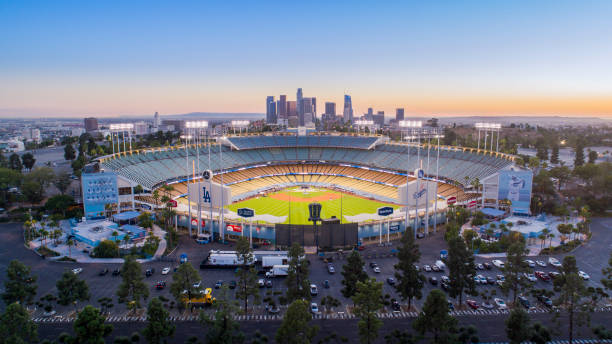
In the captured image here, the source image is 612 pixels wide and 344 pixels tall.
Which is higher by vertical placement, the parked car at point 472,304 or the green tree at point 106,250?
the green tree at point 106,250

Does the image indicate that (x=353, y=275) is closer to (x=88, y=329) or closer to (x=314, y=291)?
(x=314, y=291)

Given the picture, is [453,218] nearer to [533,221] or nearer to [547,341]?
[533,221]

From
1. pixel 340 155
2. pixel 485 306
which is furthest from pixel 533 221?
pixel 340 155

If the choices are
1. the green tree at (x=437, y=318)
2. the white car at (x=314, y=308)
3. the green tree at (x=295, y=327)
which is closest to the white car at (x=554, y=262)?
→ the green tree at (x=437, y=318)

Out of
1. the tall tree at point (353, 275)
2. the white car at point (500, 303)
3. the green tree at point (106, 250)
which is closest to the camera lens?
the tall tree at point (353, 275)

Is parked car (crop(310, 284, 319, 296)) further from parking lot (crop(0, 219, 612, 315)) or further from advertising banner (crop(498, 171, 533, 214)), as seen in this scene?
advertising banner (crop(498, 171, 533, 214))

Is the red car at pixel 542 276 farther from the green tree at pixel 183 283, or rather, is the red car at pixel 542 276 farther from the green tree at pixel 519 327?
the green tree at pixel 183 283

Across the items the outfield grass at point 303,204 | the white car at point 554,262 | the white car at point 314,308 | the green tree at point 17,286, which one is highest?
the green tree at point 17,286
